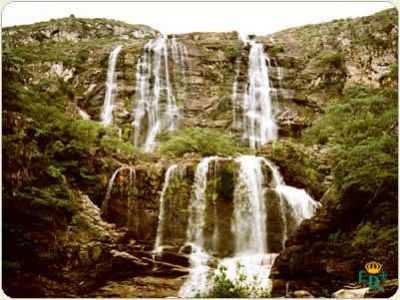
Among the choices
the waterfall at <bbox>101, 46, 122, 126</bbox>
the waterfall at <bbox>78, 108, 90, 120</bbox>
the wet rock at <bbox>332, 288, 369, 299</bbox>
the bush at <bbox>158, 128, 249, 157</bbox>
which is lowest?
the wet rock at <bbox>332, 288, 369, 299</bbox>

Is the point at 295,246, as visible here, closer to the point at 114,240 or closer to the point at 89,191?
the point at 114,240

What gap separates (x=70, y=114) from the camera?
9.07 m

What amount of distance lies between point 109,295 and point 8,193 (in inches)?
86.0

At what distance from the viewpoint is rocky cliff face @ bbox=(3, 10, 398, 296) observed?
707 centimetres

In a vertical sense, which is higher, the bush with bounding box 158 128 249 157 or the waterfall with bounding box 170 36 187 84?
the waterfall with bounding box 170 36 187 84

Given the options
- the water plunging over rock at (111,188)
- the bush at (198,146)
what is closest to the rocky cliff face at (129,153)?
the water plunging over rock at (111,188)

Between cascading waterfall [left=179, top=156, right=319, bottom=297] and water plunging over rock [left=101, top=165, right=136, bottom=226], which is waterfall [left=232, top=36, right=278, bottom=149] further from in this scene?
water plunging over rock [left=101, top=165, right=136, bottom=226]

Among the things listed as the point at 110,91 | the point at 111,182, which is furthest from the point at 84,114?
the point at 111,182

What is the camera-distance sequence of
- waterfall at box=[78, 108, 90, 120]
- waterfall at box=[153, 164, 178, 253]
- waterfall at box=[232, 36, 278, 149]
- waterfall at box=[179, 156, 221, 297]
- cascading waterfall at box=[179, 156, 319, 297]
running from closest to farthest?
1. waterfall at box=[179, 156, 221, 297]
2. cascading waterfall at box=[179, 156, 319, 297]
3. waterfall at box=[153, 164, 178, 253]
4. waterfall at box=[78, 108, 90, 120]
5. waterfall at box=[232, 36, 278, 149]

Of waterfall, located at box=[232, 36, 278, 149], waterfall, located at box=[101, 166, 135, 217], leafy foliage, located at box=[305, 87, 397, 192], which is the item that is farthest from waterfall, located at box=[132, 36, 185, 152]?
leafy foliage, located at box=[305, 87, 397, 192]

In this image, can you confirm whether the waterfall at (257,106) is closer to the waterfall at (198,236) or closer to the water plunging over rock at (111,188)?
the waterfall at (198,236)

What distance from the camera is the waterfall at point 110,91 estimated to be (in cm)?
1708

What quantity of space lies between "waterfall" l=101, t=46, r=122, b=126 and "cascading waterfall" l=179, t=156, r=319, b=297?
6.69 metres

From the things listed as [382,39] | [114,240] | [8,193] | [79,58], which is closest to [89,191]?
[114,240]
